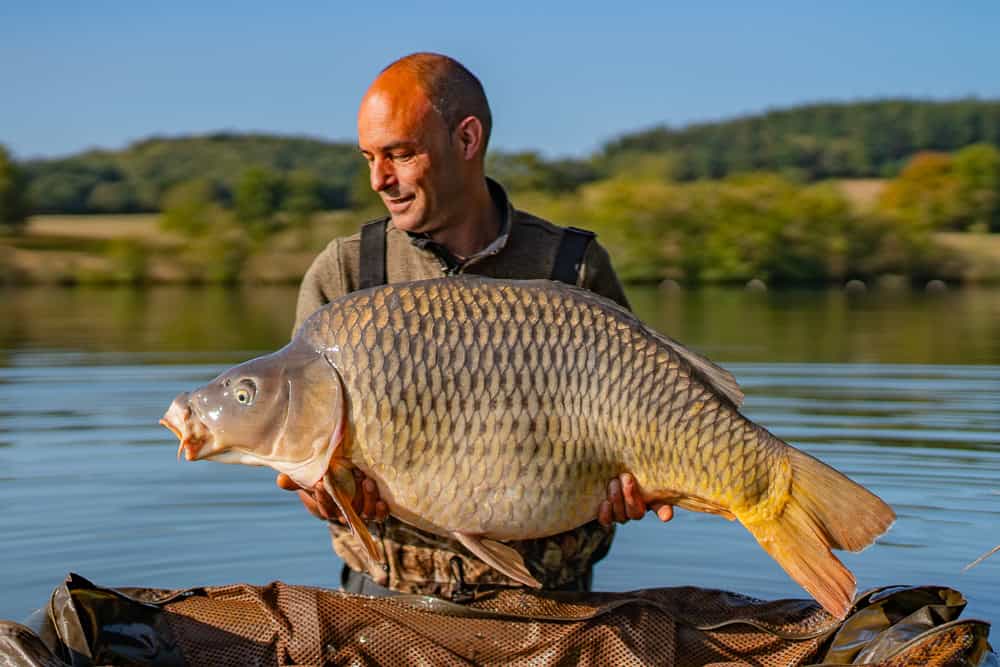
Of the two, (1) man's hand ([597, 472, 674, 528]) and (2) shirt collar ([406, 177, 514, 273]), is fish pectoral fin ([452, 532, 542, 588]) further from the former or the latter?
(2) shirt collar ([406, 177, 514, 273])

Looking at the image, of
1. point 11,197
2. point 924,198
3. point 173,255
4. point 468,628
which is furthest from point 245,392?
point 11,197

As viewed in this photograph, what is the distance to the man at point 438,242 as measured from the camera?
3748 millimetres

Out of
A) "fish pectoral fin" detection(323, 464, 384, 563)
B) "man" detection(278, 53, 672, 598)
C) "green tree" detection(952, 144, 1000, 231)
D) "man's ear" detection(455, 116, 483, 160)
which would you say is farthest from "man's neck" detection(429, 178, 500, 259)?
"green tree" detection(952, 144, 1000, 231)

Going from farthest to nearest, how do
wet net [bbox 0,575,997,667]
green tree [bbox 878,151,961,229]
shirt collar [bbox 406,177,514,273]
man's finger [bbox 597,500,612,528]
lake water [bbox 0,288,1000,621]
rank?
green tree [bbox 878,151,961,229], lake water [bbox 0,288,1000,621], shirt collar [bbox 406,177,514,273], wet net [bbox 0,575,997,667], man's finger [bbox 597,500,612,528]

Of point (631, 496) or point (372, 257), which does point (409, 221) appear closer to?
point (372, 257)

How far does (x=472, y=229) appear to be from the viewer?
155 inches

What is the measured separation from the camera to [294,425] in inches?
126

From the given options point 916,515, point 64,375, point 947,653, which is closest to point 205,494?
point 916,515

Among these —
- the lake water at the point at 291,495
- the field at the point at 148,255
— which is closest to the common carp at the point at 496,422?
the lake water at the point at 291,495

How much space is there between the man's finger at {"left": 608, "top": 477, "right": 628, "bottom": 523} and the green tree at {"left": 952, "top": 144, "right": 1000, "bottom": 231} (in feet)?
202

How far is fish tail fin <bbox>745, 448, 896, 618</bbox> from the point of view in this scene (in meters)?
3.13

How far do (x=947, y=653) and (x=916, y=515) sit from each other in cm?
305

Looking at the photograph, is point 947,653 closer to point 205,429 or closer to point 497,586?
point 497,586

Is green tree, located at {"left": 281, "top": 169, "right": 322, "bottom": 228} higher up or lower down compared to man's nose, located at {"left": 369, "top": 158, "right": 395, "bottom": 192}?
lower down
